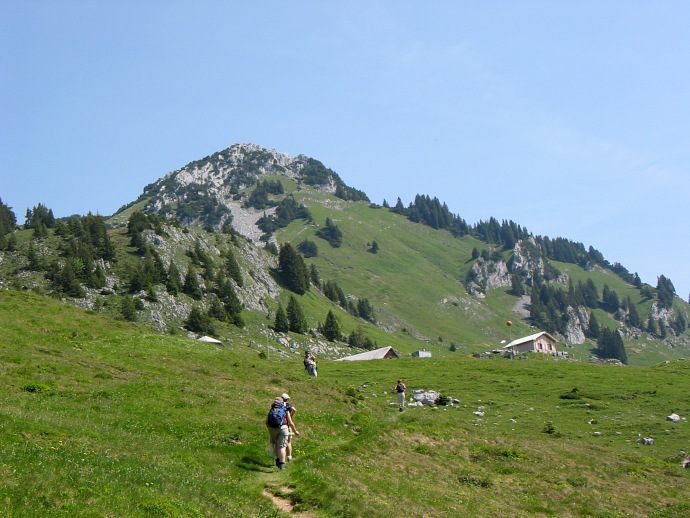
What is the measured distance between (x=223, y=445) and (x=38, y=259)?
13609cm

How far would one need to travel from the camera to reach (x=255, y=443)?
27.7 metres

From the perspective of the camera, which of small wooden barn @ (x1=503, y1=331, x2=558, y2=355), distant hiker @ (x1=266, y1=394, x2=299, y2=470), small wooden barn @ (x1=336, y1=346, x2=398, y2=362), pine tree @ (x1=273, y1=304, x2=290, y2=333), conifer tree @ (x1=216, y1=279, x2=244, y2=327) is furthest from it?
pine tree @ (x1=273, y1=304, x2=290, y2=333)

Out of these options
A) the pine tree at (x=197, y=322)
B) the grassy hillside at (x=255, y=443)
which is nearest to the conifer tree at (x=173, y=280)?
the pine tree at (x=197, y=322)

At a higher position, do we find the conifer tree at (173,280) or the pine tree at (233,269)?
the pine tree at (233,269)

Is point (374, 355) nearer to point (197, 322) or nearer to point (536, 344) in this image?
point (536, 344)

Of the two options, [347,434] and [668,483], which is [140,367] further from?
[668,483]

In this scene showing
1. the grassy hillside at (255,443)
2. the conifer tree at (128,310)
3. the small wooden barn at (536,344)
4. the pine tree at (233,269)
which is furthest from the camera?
the pine tree at (233,269)

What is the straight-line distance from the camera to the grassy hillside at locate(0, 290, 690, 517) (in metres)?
18.7

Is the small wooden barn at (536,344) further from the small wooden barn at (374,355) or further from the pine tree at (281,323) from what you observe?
the pine tree at (281,323)

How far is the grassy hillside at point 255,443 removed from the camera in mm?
18672

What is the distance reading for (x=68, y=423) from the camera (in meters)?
24.9

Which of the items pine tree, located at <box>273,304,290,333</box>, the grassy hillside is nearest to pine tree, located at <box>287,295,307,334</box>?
pine tree, located at <box>273,304,290,333</box>

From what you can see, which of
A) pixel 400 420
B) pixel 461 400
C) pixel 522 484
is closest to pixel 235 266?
pixel 461 400

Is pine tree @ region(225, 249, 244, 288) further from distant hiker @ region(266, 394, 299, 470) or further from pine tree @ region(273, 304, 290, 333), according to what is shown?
distant hiker @ region(266, 394, 299, 470)
